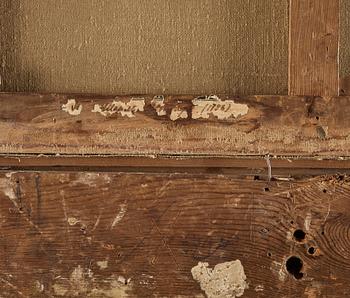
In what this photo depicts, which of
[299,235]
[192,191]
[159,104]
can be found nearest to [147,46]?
[159,104]

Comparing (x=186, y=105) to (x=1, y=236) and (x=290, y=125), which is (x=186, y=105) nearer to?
(x=290, y=125)

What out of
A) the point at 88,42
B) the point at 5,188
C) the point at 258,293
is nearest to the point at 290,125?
the point at 258,293

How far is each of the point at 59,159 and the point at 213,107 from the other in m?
0.31

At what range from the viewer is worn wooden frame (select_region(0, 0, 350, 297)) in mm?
1092

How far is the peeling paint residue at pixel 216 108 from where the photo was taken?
3.60ft

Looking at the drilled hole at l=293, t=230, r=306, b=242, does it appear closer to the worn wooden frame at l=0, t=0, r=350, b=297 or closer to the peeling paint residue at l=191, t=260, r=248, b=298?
the worn wooden frame at l=0, t=0, r=350, b=297

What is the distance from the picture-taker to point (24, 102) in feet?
3.65

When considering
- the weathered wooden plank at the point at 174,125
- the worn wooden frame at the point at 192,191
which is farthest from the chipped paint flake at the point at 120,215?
the weathered wooden plank at the point at 174,125

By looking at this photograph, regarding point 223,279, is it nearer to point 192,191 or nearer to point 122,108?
point 192,191

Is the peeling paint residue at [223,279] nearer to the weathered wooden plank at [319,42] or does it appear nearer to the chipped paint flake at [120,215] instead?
the chipped paint flake at [120,215]

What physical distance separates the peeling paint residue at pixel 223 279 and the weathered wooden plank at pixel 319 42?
0.36 metres

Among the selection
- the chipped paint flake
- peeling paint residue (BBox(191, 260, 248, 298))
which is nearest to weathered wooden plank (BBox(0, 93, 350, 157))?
the chipped paint flake

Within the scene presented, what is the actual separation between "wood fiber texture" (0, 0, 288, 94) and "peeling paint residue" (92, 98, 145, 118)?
0.05m

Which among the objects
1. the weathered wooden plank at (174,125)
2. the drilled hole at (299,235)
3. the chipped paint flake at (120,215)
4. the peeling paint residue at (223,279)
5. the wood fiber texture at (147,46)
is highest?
the wood fiber texture at (147,46)
